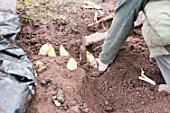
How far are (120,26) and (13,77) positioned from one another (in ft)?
3.13

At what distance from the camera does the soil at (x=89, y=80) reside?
9.07 feet

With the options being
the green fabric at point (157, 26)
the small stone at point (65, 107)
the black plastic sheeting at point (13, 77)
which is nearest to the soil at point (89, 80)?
the small stone at point (65, 107)

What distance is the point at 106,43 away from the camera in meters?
3.06

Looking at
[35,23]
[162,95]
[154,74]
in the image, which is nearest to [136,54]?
[154,74]

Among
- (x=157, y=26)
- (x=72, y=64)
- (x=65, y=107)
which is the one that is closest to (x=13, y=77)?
(x=65, y=107)

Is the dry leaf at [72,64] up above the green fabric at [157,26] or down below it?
below

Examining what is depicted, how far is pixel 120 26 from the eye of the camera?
2891 millimetres

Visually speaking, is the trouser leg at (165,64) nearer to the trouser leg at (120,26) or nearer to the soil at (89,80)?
the soil at (89,80)

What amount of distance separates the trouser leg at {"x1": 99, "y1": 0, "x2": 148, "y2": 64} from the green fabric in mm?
131

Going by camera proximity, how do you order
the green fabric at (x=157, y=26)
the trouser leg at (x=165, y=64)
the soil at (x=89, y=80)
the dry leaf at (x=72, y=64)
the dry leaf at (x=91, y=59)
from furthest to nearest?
the dry leaf at (x=91, y=59) → the dry leaf at (x=72, y=64) → the soil at (x=89, y=80) → the trouser leg at (x=165, y=64) → the green fabric at (x=157, y=26)

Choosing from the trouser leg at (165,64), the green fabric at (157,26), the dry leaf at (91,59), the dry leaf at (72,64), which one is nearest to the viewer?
the green fabric at (157,26)

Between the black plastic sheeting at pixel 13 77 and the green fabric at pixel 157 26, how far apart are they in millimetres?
939

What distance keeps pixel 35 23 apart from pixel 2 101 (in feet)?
4.82

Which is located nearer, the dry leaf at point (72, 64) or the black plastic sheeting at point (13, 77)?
the black plastic sheeting at point (13, 77)
